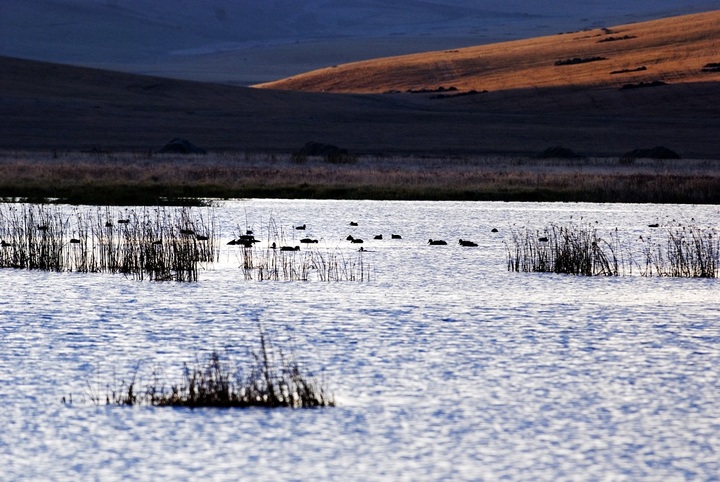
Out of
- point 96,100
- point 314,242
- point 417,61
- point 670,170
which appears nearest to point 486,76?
point 417,61

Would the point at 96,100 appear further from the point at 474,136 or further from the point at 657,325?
the point at 657,325

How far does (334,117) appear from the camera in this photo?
106 m

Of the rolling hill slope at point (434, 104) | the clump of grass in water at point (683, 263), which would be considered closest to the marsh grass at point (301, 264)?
the clump of grass in water at point (683, 263)

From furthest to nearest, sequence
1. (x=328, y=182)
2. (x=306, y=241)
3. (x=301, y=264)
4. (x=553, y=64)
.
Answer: (x=553, y=64)
(x=328, y=182)
(x=306, y=241)
(x=301, y=264)

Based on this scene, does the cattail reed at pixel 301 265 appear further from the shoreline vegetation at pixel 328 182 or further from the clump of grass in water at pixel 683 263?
the shoreline vegetation at pixel 328 182

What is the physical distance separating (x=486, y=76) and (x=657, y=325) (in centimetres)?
12589

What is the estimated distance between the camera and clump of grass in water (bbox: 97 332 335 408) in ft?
40.9

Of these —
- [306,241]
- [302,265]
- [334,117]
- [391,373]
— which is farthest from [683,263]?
[334,117]

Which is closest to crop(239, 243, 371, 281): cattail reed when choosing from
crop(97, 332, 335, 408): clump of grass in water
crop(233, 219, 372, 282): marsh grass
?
crop(233, 219, 372, 282): marsh grass

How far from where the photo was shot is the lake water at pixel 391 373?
34.6ft

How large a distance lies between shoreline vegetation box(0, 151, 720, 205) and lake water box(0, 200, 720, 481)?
21.1 meters

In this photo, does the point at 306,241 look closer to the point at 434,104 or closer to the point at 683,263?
the point at 683,263

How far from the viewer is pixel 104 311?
18.5m

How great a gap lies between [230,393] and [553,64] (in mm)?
130661
